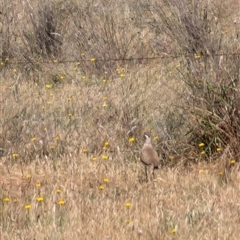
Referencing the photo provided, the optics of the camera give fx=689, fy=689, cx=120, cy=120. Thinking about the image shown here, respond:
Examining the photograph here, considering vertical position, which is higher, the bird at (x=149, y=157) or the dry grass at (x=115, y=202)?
the bird at (x=149, y=157)

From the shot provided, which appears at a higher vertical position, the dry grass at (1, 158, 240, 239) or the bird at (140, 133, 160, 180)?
the bird at (140, 133, 160, 180)

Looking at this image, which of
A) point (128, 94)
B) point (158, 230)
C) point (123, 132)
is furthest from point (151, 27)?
point (158, 230)

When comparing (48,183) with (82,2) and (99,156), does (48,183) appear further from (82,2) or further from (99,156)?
(82,2)

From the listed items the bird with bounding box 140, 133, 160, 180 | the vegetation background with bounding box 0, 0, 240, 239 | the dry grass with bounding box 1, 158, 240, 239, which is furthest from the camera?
the bird with bounding box 140, 133, 160, 180

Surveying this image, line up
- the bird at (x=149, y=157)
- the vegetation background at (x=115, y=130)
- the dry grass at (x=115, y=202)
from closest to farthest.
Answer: the dry grass at (x=115, y=202), the vegetation background at (x=115, y=130), the bird at (x=149, y=157)

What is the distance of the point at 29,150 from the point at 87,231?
1.69 meters

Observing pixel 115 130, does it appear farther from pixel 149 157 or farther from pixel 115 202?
pixel 115 202

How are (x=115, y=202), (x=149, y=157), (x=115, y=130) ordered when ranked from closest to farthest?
(x=115, y=202), (x=149, y=157), (x=115, y=130)

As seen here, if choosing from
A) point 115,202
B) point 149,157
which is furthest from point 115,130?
point 115,202

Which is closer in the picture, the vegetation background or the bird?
the vegetation background

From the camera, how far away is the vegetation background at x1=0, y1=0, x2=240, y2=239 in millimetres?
4195

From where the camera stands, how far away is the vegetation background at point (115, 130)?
4.20 m

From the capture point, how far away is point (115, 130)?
583 cm

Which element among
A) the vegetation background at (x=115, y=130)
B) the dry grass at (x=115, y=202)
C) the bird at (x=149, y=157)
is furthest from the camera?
the bird at (x=149, y=157)
